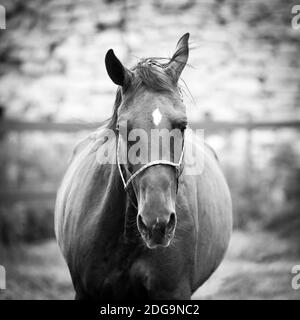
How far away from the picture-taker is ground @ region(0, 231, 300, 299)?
508 centimetres

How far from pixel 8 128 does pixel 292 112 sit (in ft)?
14.4

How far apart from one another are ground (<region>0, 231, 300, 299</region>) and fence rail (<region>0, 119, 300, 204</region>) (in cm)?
73

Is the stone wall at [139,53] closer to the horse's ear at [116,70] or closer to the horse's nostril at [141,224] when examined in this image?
the horse's ear at [116,70]

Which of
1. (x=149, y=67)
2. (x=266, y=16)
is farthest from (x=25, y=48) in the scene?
(x=149, y=67)

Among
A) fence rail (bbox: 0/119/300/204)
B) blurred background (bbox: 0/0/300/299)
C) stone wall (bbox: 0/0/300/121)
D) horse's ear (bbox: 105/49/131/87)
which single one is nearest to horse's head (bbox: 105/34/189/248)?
horse's ear (bbox: 105/49/131/87)

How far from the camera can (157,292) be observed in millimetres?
2547

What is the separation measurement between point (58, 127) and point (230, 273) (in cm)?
313

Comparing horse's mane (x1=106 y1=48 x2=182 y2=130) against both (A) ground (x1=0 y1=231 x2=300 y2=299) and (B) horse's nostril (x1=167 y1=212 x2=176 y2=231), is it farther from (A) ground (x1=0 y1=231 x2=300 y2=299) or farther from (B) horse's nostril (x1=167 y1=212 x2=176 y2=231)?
(A) ground (x1=0 y1=231 x2=300 y2=299)

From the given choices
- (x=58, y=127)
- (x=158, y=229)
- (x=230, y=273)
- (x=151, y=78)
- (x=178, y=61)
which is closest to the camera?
(x=158, y=229)

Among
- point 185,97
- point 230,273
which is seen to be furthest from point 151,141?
point 185,97

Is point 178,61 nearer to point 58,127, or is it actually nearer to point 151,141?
point 151,141

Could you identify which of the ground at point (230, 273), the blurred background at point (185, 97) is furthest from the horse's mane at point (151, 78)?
the blurred background at point (185, 97)

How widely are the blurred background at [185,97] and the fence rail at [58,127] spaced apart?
0.01 meters

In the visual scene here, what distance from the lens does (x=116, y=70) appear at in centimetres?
242
